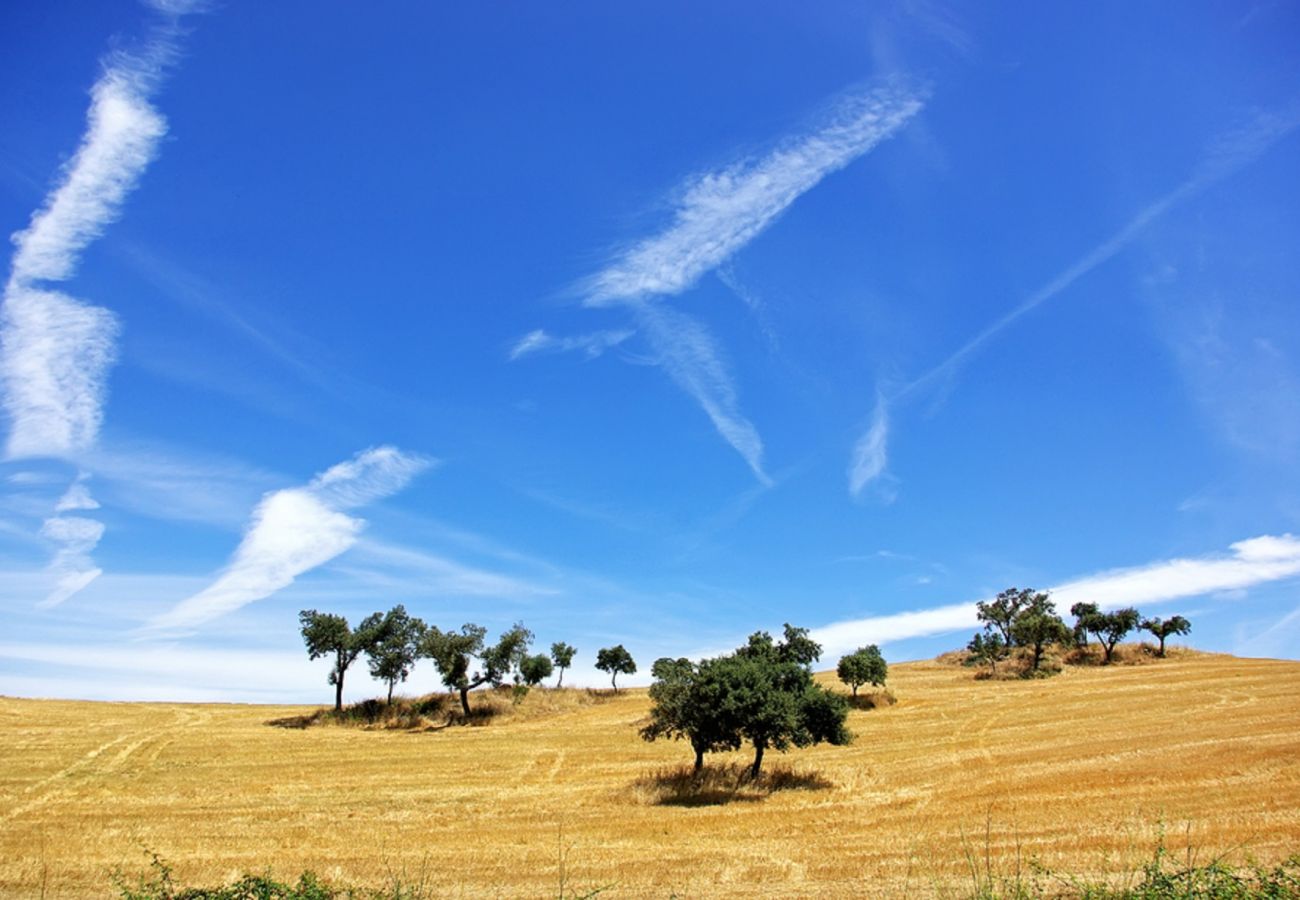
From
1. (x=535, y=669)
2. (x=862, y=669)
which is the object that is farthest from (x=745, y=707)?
(x=535, y=669)

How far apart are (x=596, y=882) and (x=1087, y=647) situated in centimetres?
10599

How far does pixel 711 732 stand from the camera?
1839 inches

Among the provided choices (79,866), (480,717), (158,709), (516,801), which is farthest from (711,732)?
(158,709)

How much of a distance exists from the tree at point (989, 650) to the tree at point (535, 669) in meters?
58.1

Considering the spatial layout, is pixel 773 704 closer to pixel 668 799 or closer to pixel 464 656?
pixel 668 799

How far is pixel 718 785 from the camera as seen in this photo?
4603 centimetres

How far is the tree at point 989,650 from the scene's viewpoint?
4099 inches

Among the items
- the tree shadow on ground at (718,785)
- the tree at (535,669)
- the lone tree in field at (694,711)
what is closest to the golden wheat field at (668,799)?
the tree shadow on ground at (718,785)

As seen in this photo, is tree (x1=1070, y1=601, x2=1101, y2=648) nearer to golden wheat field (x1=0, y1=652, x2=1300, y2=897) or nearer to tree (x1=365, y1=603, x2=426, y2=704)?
golden wheat field (x1=0, y1=652, x2=1300, y2=897)

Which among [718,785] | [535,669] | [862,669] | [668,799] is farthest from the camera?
[535,669]

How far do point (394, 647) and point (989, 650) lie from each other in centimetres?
8577

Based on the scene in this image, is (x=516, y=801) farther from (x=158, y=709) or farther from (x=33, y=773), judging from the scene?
(x=158, y=709)

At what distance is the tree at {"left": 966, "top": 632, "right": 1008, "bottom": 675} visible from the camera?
104113 millimetres

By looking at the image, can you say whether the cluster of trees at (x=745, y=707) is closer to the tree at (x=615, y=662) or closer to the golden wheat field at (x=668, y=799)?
the golden wheat field at (x=668, y=799)
